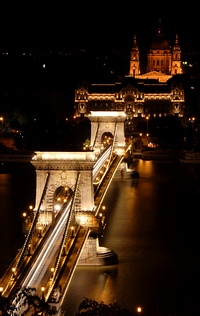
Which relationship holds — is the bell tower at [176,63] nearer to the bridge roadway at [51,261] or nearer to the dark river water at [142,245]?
the dark river water at [142,245]

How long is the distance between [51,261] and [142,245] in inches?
245

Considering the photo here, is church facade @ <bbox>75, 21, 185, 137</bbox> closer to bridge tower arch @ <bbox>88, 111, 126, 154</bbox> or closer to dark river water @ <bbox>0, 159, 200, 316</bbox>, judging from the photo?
bridge tower arch @ <bbox>88, 111, 126, 154</bbox>

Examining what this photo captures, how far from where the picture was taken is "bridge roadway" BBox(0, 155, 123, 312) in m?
13.5

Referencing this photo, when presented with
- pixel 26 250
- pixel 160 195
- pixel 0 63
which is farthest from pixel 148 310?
pixel 0 63

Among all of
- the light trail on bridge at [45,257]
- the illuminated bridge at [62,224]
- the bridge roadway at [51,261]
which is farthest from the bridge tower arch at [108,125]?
the light trail on bridge at [45,257]

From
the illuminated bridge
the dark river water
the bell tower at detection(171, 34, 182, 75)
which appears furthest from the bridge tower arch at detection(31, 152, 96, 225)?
the bell tower at detection(171, 34, 182, 75)

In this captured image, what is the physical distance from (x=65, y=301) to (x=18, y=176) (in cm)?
2299

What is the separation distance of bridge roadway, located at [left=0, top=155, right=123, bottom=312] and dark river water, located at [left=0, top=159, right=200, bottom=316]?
772 mm

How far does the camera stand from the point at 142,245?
69.7 feet

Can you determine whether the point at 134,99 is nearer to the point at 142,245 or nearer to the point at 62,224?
the point at 142,245

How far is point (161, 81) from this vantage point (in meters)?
77.2

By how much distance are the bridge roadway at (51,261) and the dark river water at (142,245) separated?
0.77 metres

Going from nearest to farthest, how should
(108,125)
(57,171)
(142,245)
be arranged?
(57,171) < (142,245) < (108,125)

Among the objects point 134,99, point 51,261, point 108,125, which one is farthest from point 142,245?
point 134,99
